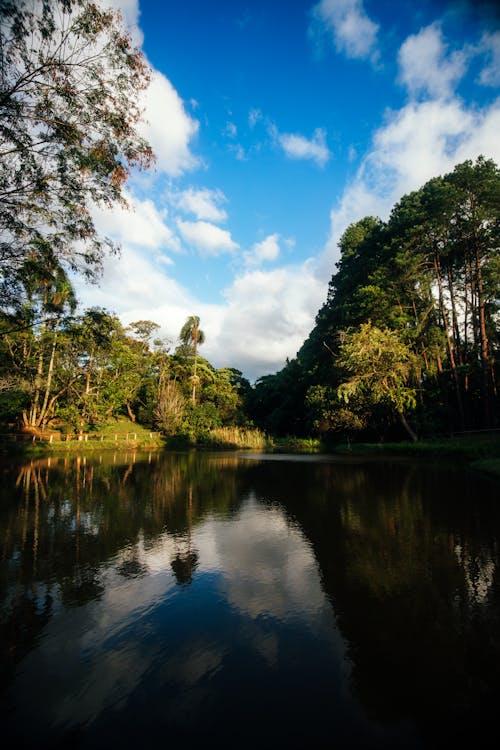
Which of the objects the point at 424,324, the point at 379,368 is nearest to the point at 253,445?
the point at 379,368

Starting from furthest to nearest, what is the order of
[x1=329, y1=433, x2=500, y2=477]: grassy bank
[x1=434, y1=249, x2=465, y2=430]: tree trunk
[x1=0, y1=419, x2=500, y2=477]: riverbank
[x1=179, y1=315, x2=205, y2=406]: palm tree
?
[x1=179, y1=315, x2=205, y2=406]: palm tree, [x1=434, y1=249, x2=465, y2=430]: tree trunk, [x1=0, y1=419, x2=500, y2=477]: riverbank, [x1=329, y1=433, x2=500, y2=477]: grassy bank

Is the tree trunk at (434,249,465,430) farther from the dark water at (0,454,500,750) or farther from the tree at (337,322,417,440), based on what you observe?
the dark water at (0,454,500,750)

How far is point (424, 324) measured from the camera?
29.5m

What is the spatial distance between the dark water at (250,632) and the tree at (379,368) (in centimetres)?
1835

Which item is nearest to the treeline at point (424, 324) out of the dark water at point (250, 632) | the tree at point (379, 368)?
the tree at point (379, 368)

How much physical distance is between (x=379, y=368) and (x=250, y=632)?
24.4 meters

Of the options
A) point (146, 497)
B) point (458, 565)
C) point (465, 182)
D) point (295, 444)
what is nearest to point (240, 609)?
point (458, 565)

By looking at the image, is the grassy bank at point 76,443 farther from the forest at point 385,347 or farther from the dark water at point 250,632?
the dark water at point 250,632

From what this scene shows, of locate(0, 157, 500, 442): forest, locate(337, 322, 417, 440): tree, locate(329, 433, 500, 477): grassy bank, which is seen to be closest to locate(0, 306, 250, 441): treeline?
locate(0, 157, 500, 442): forest

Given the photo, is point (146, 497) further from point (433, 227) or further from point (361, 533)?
point (433, 227)

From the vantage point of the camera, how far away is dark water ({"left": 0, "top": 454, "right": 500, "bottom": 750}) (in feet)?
7.30

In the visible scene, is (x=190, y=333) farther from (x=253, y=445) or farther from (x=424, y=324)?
(x=424, y=324)

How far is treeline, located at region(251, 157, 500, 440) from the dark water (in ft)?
64.9

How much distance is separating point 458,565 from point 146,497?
7431 mm
